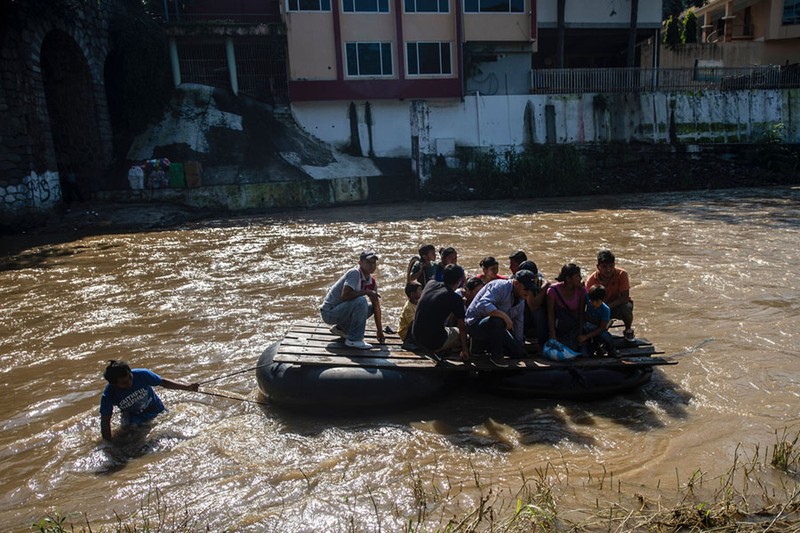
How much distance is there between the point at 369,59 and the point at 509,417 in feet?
85.3

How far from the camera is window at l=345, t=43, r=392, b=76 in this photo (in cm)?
2905

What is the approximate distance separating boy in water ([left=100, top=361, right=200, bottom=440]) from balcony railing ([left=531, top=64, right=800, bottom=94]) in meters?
27.8

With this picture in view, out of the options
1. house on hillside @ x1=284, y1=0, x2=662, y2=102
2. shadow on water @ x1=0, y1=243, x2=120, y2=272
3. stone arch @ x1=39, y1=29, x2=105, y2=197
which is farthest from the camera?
house on hillside @ x1=284, y1=0, x2=662, y2=102

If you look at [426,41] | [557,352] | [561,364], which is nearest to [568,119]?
[426,41]

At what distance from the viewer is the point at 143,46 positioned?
1046 inches

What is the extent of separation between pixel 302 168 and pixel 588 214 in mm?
12452

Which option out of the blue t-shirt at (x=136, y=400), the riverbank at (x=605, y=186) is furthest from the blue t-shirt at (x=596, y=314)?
the riverbank at (x=605, y=186)

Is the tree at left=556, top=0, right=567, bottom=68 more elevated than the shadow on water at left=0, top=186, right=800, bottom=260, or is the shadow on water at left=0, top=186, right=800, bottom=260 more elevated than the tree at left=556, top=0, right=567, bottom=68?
the tree at left=556, top=0, right=567, bottom=68

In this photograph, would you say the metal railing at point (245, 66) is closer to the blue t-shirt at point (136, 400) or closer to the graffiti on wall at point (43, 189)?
the graffiti on wall at point (43, 189)

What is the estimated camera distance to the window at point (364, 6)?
28922 millimetres

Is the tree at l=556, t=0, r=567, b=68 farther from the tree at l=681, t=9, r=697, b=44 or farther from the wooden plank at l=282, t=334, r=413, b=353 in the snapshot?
the wooden plank at l=282, t=334, r=413, b=353

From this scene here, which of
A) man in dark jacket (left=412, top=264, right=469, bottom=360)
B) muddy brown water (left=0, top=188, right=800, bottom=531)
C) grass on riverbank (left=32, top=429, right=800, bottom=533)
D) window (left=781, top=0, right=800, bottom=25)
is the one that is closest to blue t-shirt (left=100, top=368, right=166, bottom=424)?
muddy brown water (left=0, top=188, right=800, bottom=531)

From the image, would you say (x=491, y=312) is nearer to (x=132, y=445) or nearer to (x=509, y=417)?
(x=509, y=417)

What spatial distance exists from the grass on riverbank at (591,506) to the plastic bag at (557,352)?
1567 mm
